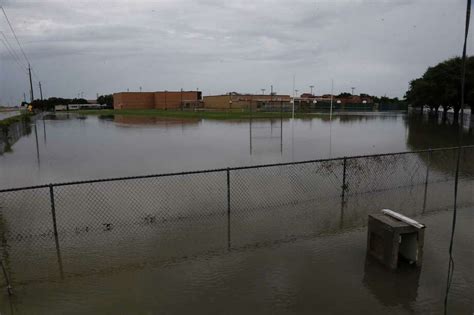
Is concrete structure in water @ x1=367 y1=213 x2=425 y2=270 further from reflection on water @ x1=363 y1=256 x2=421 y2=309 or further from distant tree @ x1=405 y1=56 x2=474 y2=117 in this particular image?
distant tree @ x1=405 y1=56 x2=474 y2=117

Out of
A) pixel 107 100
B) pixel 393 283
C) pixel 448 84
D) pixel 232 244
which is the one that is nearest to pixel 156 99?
pixel 107 100

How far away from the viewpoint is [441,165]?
14.7 metres

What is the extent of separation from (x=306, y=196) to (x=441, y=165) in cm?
787

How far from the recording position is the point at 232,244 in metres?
7.04

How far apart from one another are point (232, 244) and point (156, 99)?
12618 centimetres

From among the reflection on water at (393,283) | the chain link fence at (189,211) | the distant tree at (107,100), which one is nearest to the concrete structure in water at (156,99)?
the distant tree at (107,100)

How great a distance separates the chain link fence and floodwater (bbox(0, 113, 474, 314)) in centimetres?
4

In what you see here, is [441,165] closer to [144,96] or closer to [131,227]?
[131,227]

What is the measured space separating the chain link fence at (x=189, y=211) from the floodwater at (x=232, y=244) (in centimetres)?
4

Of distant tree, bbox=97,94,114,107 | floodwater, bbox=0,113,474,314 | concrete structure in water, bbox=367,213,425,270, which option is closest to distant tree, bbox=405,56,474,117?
floodwater, bbox=0,113,474,314

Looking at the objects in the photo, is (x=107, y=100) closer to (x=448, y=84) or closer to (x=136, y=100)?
(x=136, y=100)

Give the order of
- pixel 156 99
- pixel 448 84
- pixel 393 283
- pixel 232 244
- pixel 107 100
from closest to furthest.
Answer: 1. pixel 393 283
2. pixel 232 244
3. pixel 448 84
4. pixel 156 99
5. pixel 107 100

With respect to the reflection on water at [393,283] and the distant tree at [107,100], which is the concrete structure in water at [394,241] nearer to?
the reflection on water at [393,283]

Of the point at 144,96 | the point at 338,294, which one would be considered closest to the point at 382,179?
the point at 338,294
